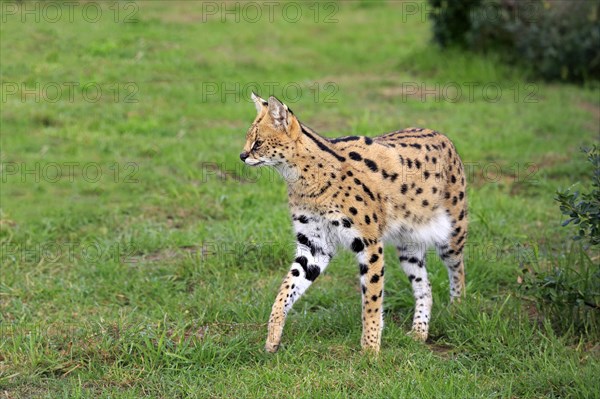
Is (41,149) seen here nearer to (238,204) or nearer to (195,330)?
(238,204)

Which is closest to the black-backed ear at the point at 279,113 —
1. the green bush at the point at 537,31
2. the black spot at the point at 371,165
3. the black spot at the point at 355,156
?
the black spot at the point at 355,156

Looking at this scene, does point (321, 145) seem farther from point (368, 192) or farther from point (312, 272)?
point (312, 272)

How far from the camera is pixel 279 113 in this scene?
6.31 meters

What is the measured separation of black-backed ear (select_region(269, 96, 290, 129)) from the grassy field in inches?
56.5

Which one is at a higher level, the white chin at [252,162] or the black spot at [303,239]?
the white chin at [252,162]

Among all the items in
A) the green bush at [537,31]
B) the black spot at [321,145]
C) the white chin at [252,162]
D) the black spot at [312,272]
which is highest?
the green bush at [537,31]

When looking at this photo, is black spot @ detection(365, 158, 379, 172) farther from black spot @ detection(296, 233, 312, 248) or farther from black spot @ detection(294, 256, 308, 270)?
black spot @ detection(294, 256, 308, 270)

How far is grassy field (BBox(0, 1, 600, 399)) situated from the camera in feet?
19.6

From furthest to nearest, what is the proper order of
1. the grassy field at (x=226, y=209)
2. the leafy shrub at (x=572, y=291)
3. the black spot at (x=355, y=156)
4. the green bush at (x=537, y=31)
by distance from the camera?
the green bush at (x=537, y=31) < the black spot at (x=355, y=156) < the leafy shrub at (x=572, y=291) < the grassy field at (x=226, y=209)

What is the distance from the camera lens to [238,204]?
9320 millimetres

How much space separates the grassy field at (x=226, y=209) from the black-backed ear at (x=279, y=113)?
143 cm

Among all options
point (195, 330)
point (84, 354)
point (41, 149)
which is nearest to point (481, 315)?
point (195, 330)

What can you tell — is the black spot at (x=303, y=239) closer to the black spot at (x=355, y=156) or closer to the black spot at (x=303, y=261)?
the black spot at (x=303, y=261)

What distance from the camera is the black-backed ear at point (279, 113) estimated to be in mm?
6270
